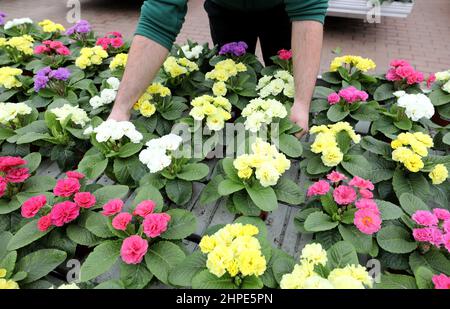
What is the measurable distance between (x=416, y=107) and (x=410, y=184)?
0.42 meters

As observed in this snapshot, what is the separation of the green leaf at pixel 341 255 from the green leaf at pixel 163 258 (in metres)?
0.48

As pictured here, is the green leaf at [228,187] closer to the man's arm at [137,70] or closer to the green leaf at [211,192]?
the green leaf at [211,192]

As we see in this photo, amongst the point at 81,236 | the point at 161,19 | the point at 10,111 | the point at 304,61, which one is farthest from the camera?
the point at 10,111

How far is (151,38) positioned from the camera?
4.91 ft

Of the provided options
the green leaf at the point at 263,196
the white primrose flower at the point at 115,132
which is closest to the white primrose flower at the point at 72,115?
the white primrose flower at the point at 115,132

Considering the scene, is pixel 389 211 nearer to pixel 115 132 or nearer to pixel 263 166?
pixel 263 166

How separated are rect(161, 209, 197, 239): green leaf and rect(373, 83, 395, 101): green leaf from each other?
1.27 metres

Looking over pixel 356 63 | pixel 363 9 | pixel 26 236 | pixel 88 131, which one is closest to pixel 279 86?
pixel 356 63

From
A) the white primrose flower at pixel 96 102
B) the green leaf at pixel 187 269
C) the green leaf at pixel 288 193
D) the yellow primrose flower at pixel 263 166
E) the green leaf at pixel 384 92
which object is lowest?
the green leaf at pixel 187 269

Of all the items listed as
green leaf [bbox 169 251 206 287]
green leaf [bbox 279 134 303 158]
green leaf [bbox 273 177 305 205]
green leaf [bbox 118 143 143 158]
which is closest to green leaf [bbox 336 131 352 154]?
green leaf [bbox 279 134 303 158]

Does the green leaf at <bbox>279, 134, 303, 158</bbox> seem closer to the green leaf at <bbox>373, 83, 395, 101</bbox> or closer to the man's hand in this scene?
→ the man's hand

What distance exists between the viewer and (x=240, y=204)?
1352mm

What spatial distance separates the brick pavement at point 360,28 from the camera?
4738 millimetres

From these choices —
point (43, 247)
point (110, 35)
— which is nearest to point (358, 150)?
point (43, 247)
